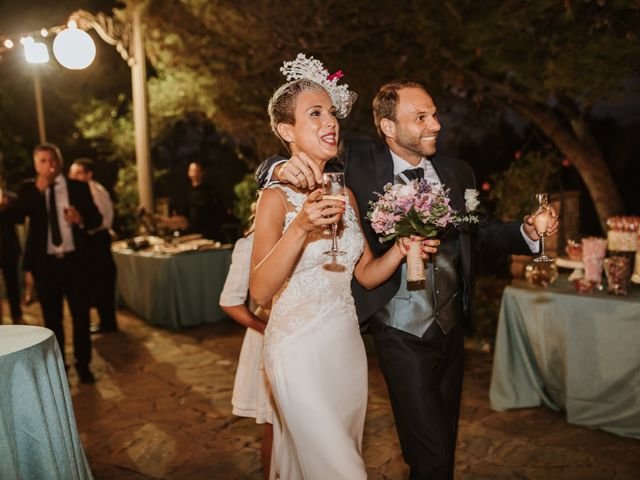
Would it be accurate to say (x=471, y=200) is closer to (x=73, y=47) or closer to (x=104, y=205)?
(x=73, y=47)

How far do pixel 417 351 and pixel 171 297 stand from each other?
16.9ft

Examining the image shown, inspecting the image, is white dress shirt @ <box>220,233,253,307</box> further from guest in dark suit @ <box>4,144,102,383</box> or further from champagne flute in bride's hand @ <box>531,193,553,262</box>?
guest in dark suit @ <box>4,144,102,383</box>

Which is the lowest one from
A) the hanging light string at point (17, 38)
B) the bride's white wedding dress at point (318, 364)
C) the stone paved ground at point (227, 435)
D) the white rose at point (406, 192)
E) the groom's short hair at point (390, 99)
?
the stone paved ground at point (227, 435)

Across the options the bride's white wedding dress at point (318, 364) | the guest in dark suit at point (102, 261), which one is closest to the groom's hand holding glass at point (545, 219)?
the bride's white wedding dress at point (318, 364)

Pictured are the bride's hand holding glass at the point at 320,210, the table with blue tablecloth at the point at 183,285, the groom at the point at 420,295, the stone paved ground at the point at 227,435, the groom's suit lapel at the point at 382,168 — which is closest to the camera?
the bride's hand holding glass at the point at 320,210

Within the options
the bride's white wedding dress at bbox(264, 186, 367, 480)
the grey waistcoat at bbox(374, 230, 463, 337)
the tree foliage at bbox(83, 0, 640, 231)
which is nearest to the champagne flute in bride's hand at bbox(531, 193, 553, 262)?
the grey waistcoat at bbox(374, 230, 463, 337)

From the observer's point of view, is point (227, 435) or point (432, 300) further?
point (227, 435)

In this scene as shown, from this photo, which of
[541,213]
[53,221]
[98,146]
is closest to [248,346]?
[541,213]

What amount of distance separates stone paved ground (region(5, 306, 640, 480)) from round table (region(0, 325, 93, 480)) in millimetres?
1433

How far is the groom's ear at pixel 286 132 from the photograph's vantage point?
244 centimetres

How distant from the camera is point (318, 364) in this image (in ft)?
7.73

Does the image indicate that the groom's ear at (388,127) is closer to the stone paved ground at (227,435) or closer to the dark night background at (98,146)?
the stone paved ground at (227,435)

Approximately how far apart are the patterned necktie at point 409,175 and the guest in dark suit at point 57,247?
140 inches

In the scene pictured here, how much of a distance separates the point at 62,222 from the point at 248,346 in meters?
3.00
